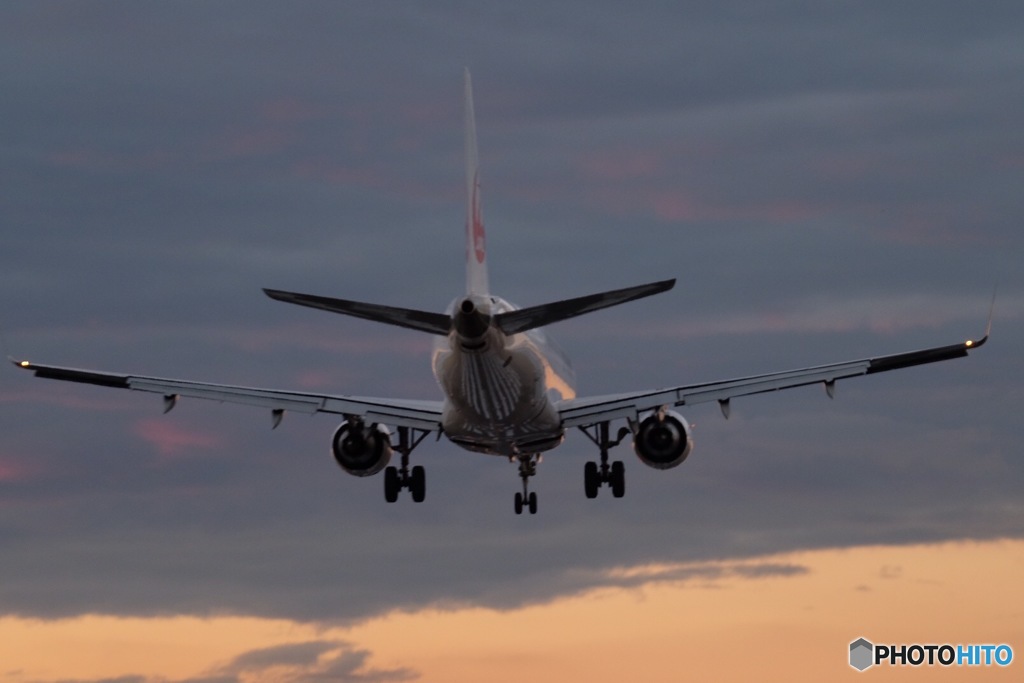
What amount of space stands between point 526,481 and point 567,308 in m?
19.1

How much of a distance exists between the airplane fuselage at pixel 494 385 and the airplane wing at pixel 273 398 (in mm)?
1903

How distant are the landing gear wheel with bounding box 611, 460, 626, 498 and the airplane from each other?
38mm

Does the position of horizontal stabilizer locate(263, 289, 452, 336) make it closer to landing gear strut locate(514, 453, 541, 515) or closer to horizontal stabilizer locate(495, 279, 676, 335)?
horizontal stabilizer locate(495, 279, 676, 335)

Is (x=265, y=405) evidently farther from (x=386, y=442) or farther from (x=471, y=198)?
(x=471, y=198)

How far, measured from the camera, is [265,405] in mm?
62375

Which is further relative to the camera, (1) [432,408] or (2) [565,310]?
(1) [432,408]

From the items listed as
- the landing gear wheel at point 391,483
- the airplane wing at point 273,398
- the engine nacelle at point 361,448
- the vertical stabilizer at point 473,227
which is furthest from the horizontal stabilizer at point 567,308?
the landing gear wheel at point 391,483

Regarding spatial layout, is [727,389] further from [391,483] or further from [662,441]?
[391,483]

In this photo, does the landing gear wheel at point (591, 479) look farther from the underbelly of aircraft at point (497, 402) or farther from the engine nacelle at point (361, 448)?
the engine nacelle at point (361, 448)

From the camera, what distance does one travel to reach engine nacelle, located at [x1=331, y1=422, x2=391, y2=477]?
213ft

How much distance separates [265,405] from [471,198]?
1070cm

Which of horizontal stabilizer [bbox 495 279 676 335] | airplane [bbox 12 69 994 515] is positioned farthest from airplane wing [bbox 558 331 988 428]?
horizontal stabilizer [bbox 495 279 676 335]

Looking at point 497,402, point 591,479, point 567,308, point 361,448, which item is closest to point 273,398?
point 361,448

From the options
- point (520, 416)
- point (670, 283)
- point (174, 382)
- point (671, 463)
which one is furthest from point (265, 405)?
point (670, 283)
